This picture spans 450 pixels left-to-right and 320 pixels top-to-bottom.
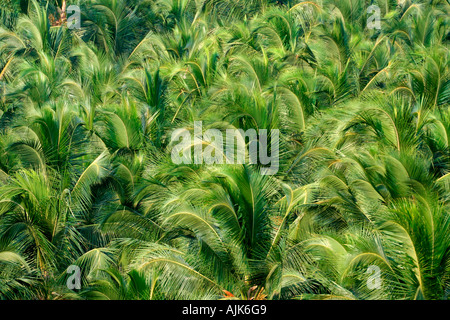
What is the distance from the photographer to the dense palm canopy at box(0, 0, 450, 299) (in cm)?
766

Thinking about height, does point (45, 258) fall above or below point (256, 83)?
below

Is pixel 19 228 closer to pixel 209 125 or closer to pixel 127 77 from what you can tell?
pixel 209 125

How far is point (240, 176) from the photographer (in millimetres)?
7887

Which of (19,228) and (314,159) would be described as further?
(314,159)

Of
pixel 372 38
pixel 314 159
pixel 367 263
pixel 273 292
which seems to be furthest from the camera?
pixel 372 38

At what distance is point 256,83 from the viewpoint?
13828 millimetres

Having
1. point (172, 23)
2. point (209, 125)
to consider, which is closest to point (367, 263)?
point (209, 125)

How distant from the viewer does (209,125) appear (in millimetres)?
10930

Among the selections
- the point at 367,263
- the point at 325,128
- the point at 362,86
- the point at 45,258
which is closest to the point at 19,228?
the point at 45,258

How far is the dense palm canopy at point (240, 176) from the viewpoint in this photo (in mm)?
7660

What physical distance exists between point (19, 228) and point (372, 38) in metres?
14.6

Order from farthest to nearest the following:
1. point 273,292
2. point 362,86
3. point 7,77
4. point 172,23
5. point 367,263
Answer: point 172,23, point 7,77, point 362,86, point 273,292, point 367,263

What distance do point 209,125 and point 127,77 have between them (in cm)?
530

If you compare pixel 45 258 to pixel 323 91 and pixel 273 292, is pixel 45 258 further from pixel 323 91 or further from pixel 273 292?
pixel 323 91
